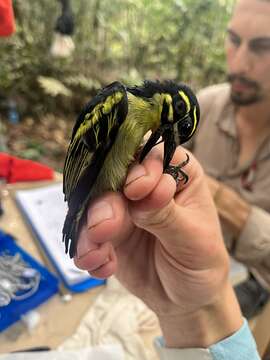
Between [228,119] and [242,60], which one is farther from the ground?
[242,60]

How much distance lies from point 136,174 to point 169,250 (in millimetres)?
235

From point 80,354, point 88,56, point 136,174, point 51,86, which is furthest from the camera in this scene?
point 88,56

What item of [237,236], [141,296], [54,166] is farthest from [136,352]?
[54,166]

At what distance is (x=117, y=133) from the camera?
0.72 m

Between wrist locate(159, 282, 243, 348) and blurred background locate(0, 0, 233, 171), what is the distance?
111 inches

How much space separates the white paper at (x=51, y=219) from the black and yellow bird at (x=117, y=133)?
45 centimetres

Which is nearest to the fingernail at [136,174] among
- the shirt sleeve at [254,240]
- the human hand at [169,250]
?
the human hand at [169,250]

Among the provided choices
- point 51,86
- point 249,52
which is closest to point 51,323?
point 249,52

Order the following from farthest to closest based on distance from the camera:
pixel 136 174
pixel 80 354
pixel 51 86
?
1. pixel 51 86
2. pixel 80 354
3. pixel 136 174

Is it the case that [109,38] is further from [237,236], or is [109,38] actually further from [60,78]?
[237,236]

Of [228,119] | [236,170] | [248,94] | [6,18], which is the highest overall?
[6,18]

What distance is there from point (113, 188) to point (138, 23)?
368 centimetres

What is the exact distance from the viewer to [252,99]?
67.8 inches

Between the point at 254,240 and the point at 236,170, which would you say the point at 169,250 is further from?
the point at 236,170
